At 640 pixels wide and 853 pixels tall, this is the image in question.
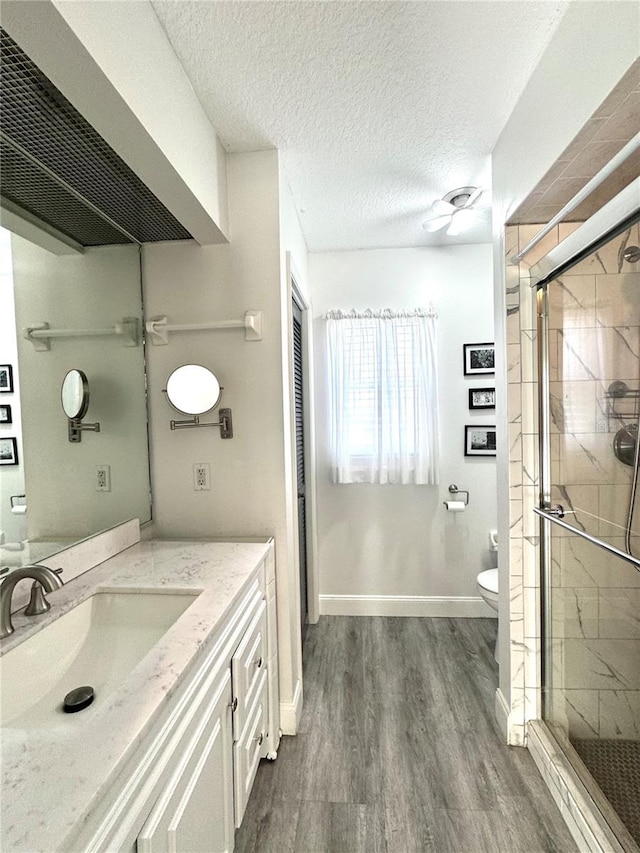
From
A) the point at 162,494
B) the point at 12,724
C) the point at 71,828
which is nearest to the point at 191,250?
the point at 162,494

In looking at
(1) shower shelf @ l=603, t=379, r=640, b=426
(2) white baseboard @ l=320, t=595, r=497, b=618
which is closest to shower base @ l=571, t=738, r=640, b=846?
(1) shower shelf @ l=603, t=379, r=640, b=426

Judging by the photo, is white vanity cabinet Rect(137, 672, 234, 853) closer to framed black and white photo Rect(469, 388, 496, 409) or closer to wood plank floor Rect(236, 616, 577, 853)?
wood plank floor Rect(236, 616, 577, 853)

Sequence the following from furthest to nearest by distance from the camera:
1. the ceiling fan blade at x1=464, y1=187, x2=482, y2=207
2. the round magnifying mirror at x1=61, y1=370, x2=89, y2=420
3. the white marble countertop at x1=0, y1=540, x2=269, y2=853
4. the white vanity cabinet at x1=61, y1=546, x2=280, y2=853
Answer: the ceiling fan blade at x1=464, y1=187, x2=482, y2=207 < the round magnifying mirror at x1=61, y1=370, x2=89, y2=420 < the white vanity cabinet at x1=61, y1=546, x2=280, y2=853 < the white marble countertop at x1=0, y1=540, x2=269, y2=853

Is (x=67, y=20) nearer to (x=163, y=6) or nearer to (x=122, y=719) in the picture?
(x=163, y=6)

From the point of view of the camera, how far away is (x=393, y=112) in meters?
1.47

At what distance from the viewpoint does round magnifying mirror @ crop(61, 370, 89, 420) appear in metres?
1.35

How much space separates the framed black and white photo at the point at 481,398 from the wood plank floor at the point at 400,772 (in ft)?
5.06

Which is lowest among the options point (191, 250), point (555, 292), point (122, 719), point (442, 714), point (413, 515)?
point (442, 714)

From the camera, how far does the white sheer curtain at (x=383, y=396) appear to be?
261 centimetres

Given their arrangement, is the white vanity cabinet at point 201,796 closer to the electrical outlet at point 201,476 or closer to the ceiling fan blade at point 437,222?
the electrical outlet at point 201,476

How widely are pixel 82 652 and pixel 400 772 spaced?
1.32m

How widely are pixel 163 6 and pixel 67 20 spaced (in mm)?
505

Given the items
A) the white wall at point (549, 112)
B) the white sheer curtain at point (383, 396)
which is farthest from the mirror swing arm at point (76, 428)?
the white wall at point (549, 112)

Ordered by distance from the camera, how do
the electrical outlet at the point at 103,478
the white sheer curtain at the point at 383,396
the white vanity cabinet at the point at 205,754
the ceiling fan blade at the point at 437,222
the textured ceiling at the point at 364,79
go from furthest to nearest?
the white sheer curtain at the point at 383,396 → the ceiling fan blade at the point at 437,222 → the electrical outlet at the point at 103,478 → the textured ceiling at the point at 364,79 → the white vanity cabinet at the point at 205,754
